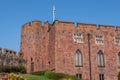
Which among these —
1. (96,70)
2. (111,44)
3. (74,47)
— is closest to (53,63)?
(74,47)

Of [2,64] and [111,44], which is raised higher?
[111,44]

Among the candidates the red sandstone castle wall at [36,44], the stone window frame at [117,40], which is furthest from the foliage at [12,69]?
the stone window frame at [117,40]

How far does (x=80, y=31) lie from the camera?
4016cm

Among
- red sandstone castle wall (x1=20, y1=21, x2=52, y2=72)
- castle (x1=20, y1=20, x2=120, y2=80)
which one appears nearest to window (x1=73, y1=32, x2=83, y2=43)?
castle (x1=20, y1=20, x2=120, y2=80)

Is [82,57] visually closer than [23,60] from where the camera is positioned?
Yes

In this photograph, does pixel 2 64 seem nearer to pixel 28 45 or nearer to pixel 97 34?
pixel 28 45

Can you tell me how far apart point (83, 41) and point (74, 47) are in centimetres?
165

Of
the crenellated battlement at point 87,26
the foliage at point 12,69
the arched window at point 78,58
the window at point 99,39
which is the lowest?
the foliage at point 12,69

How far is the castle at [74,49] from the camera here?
38.8 metres

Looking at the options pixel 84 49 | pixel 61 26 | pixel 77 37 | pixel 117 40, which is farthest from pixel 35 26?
pixel 117 40

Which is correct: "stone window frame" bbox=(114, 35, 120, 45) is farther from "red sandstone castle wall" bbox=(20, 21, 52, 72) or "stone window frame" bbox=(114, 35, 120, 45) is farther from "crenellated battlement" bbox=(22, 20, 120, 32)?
"red sandstone castle wall" bbox=(20, 21, 52, 72)

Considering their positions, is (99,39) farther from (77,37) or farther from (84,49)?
(77,37)

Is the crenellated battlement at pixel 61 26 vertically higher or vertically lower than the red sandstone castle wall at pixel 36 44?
higher

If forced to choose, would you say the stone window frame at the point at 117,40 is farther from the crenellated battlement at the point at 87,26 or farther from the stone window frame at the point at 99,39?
the stone window frame at the point at 99,39
